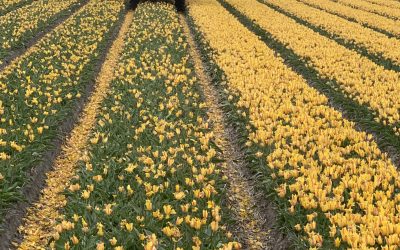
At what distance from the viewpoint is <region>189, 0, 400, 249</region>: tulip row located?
623 centimetres

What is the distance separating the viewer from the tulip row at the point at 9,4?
27823 mm

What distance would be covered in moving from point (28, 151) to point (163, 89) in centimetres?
493

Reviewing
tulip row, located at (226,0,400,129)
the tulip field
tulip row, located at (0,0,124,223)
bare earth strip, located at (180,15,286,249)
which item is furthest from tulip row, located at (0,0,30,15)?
bare earth strip, located at (180,15,286,249)

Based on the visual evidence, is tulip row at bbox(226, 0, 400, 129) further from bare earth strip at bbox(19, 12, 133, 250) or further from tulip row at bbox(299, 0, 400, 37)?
bare earth strip at bbox(19, 12, 133, 250)

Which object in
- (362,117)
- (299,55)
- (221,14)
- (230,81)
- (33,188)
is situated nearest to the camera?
(33,188)

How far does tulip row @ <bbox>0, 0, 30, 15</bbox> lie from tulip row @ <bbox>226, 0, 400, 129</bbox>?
16031 millimetres

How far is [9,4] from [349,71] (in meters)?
23.6

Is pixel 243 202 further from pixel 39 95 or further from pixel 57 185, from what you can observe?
pixel 39 95

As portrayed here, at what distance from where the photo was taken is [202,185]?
7676mm

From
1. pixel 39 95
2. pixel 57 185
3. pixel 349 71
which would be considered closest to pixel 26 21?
pixel 39 95

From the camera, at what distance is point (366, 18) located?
95.3 feet

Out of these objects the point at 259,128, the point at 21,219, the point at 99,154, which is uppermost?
the point at 259,128

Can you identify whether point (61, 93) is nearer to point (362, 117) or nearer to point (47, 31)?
point (362, 117)

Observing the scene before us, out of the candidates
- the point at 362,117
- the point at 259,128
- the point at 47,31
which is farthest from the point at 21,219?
the point at 47,31
